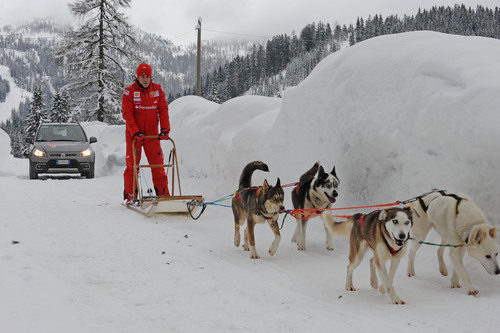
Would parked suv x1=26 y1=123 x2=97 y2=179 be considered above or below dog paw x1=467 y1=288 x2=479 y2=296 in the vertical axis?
above

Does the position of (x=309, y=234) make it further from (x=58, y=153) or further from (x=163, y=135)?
(x=58, y=153)

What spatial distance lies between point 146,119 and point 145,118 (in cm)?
3

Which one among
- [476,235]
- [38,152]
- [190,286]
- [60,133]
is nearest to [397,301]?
[476,235]

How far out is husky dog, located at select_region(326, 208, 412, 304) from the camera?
333 centimetres

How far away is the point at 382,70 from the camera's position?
5.81 meters

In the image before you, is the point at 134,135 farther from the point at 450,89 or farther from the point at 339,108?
the point at 450,89

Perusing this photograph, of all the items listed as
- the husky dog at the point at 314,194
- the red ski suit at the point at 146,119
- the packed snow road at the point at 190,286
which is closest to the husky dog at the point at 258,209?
the packed snow road at the point at 190,286

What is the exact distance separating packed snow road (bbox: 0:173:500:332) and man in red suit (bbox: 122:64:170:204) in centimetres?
171

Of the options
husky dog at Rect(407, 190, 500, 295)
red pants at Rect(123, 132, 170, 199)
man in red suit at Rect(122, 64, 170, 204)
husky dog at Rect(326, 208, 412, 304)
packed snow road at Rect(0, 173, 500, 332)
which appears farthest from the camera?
red pants at Rect(123, 132, 170, 199)

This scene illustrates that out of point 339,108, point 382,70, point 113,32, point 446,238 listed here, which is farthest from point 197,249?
point 113,32

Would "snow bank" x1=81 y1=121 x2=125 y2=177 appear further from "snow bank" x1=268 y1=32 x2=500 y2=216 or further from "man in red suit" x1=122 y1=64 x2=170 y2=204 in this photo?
"snow bank" x1=268 y1=32 x2=500 y2=216

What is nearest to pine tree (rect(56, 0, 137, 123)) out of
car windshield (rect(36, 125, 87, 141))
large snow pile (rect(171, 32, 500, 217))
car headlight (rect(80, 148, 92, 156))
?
car windshield (rect(36, 125, 87, 141))

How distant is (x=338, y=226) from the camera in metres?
4.09

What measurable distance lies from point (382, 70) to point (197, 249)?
11.5ft
